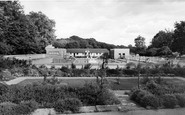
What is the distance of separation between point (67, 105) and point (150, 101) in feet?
9.64

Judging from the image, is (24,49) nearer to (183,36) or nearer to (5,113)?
(5,113)

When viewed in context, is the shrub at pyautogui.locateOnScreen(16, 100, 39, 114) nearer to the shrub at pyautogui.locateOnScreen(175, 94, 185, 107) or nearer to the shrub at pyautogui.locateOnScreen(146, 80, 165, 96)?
the shrub at pyautogui.locateOnScreen(146, 80, 165, 96)

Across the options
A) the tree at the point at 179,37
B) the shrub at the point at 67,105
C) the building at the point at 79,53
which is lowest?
the shrub at the point at 67,105

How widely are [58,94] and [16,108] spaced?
1.54 meters

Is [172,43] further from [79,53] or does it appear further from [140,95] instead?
[140,95]

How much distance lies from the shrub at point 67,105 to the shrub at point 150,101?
2.33m

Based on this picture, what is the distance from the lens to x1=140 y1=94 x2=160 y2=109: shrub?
17.8 feet

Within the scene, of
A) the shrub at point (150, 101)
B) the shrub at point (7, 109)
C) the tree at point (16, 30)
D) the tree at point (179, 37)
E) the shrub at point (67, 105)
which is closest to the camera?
the shrub at point (7, 109)

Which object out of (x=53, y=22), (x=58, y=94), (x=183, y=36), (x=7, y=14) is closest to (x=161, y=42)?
(x=183, y=36)

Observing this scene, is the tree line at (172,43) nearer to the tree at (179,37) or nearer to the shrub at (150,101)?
the tree at (179,37)

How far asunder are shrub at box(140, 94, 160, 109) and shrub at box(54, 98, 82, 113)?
7.63 feet

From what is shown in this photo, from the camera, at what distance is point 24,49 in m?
30.9

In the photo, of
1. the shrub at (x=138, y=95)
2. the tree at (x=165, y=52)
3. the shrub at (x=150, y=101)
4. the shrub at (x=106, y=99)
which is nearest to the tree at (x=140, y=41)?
the tree at (x=165, y=52)

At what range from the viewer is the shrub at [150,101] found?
543 centimetres
